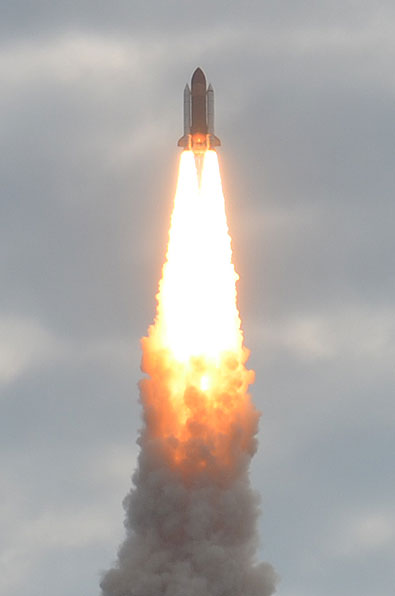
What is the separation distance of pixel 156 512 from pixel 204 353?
9.98m

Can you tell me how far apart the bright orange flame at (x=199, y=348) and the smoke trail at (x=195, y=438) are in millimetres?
60

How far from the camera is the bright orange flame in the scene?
120 metres

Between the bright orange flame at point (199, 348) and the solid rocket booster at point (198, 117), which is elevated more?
the solid rocket booster at point (198, 117)

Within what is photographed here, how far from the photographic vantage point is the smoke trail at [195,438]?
391ft

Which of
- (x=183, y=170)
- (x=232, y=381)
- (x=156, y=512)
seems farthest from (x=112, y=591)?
(x=183, y=170)

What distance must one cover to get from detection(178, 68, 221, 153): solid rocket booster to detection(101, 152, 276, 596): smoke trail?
842 mm

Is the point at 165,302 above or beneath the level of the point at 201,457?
above

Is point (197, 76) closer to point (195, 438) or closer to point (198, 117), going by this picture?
point (198, 117)

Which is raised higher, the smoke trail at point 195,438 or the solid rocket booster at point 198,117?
the solid rocket booster at point 198,117

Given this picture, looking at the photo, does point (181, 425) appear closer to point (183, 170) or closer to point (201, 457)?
point (201, 457)

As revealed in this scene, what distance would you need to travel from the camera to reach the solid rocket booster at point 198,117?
390ft

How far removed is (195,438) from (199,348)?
5.56 m

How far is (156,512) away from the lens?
393 ft

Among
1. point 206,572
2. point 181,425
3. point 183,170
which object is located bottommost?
point 206,572
